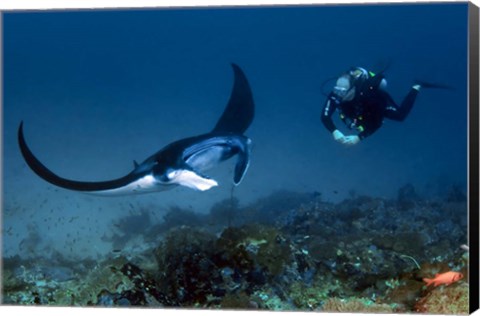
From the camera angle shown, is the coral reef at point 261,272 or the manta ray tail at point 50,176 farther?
the manta ray tail at point 50,176

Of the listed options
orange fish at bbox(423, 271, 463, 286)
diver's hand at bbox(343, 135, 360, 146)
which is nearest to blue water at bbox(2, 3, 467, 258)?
diver's hand at bbox(343, 135, 360, 146)

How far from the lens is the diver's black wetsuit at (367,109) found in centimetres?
664

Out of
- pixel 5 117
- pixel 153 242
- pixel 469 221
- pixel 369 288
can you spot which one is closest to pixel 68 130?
pixel 5 117

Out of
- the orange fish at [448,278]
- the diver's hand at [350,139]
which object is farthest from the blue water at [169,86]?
the orange fish at [448,278]

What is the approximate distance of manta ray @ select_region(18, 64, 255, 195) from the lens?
655 cm

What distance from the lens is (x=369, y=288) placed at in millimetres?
6082

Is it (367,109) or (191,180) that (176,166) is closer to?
(191,180)

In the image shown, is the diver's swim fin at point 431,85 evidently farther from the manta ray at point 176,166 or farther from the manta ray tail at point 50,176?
the manta ray tail at point 50,176

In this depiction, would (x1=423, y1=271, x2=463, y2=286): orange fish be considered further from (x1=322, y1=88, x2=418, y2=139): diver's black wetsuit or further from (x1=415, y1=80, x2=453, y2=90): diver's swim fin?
(x1=415, y1=80, x2=453, y2=90): diver's swim fin

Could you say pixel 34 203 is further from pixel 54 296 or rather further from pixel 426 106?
pixel 426 106

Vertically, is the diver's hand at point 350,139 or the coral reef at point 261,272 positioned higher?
the diver's hand at point 350,139

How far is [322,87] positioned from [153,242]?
273 cm

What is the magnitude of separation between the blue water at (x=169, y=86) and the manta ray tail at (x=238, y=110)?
0.13m

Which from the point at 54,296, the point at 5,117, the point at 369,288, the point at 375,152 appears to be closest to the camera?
the point at 369,288
